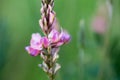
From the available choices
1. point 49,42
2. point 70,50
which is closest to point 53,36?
point 49,42

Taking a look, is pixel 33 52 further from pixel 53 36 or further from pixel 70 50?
pixel 70 50

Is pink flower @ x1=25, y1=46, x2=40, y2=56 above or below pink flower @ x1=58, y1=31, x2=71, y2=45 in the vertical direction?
below

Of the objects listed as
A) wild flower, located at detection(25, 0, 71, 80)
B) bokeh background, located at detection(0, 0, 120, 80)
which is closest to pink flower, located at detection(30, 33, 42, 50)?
wild flower, located at detection(25, 0, 71, 80)

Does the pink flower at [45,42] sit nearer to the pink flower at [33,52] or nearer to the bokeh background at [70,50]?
the pink flower at [33,52]

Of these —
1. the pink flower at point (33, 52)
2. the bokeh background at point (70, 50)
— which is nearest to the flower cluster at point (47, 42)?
the pink flower at point (33, 52)

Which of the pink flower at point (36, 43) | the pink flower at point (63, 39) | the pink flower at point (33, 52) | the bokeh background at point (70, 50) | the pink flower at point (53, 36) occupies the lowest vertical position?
the bokeh background at point (70, 50)

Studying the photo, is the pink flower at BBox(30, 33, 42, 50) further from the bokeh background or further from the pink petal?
the bokeh background

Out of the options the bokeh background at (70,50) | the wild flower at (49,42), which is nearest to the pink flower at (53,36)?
the wild flower at (49,42)

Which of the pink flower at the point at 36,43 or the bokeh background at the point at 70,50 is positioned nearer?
the pink flower at the point at 36,43

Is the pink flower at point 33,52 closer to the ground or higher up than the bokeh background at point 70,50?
higher up
